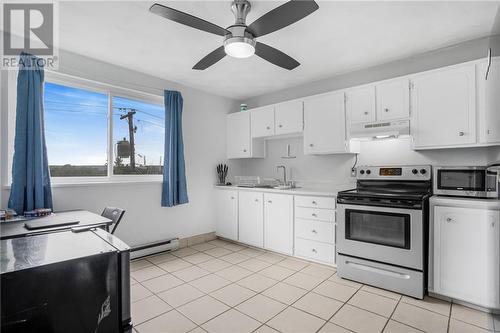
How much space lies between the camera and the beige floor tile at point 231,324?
1.96 metres

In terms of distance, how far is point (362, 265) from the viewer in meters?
2.74

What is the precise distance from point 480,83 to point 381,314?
2356 mm

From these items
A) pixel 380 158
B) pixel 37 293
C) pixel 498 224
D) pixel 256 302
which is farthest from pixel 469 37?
pixel 37 293

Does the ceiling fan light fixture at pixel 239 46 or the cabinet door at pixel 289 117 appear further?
the cabinet door at pixel 289 117

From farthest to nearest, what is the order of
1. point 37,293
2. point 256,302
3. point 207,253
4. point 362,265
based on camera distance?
point 207,253, point 362,265, point 256,302, point 37,293

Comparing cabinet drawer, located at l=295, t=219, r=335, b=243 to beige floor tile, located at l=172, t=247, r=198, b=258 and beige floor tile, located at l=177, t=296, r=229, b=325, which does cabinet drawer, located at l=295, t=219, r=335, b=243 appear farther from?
beige floor tile, located at l=172, t=247, r=198, b=258

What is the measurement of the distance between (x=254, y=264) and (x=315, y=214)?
1.03 m

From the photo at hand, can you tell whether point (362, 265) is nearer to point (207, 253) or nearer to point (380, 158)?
point (380, 158)

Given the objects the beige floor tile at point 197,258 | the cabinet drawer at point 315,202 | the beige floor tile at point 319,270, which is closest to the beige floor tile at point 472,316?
the beige floor tile at point 319,270

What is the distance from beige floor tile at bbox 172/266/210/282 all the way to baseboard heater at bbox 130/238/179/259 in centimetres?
72

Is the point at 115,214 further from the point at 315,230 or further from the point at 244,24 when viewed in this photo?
the point at 315,230

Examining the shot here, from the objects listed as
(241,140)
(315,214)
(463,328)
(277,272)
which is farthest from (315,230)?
(241,140)

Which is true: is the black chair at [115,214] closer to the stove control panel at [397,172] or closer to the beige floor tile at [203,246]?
the beige floor tile at [203,246]

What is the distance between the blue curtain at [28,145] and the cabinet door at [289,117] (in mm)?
2951
